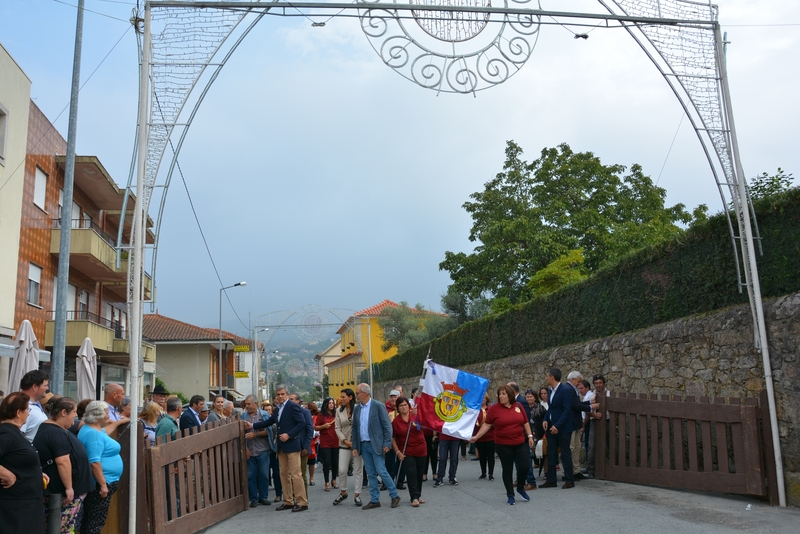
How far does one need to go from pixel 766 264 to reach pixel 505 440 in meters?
4.42

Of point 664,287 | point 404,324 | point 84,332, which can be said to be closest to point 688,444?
point 664,287

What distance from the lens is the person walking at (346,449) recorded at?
11.3m

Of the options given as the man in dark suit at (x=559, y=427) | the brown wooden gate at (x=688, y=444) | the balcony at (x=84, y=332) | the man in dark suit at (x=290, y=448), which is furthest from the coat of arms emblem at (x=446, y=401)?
the balcony at (x=84, y=332)

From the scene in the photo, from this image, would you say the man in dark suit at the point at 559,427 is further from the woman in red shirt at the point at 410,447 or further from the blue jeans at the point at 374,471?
the blue jeans at the point at 374,471

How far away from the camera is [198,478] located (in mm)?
9266

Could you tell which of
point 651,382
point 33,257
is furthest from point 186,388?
point 651,382

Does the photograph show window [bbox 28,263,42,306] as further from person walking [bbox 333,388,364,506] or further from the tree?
the tree

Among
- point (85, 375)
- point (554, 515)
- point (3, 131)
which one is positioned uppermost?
point (3, 131)

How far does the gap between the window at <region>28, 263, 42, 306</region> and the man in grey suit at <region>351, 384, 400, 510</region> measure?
1646 cm

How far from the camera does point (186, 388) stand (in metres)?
54.7

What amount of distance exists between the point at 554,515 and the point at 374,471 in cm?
290

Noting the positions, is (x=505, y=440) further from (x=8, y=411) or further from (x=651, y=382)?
(x=8, y=411)

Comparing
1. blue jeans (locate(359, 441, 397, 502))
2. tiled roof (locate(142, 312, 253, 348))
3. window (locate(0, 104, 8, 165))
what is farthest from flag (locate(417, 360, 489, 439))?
tiled roof (locate(142, 312, 253, 348))

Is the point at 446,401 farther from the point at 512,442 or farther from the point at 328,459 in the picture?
the point at 328,459
